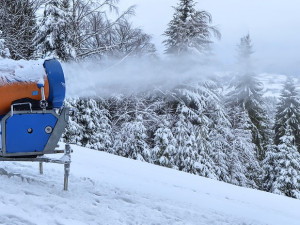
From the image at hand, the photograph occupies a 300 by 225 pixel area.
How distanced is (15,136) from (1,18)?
44.2 feet

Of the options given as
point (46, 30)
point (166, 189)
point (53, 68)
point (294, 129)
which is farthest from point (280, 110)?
point (53, 68)

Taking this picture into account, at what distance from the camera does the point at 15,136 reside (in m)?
4.12

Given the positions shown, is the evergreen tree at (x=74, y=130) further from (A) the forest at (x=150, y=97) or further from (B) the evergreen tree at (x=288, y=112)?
(B) the evergreen tree at (x=288, y=112)

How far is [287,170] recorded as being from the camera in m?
21.3

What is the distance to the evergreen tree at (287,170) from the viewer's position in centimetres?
2111

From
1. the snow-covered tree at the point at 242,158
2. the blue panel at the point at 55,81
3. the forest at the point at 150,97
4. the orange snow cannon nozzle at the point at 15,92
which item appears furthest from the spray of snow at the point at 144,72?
the orange snow cannon nozzle at the point at 15,92

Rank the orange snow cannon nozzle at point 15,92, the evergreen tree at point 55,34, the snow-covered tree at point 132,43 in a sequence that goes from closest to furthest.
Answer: the orange snow cannon nozzle at point 15,92
the evergreen tree at point 55,34
the snow-covered tree at point 132,43

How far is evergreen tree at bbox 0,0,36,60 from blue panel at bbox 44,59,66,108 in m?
11.1

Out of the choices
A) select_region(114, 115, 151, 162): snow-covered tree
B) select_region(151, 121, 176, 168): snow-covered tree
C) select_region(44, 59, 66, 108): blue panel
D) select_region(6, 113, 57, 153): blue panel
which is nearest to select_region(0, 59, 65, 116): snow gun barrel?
select_region(44, 59, 66, 108): blue panel

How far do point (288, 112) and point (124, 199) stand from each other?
22.8m

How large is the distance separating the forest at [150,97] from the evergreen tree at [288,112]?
2827 mm

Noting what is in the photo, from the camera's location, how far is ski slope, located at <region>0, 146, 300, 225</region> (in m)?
3.65

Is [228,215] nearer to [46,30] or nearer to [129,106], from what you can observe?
[46,30]

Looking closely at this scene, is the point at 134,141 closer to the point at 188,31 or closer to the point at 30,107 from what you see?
the point at 188,31
